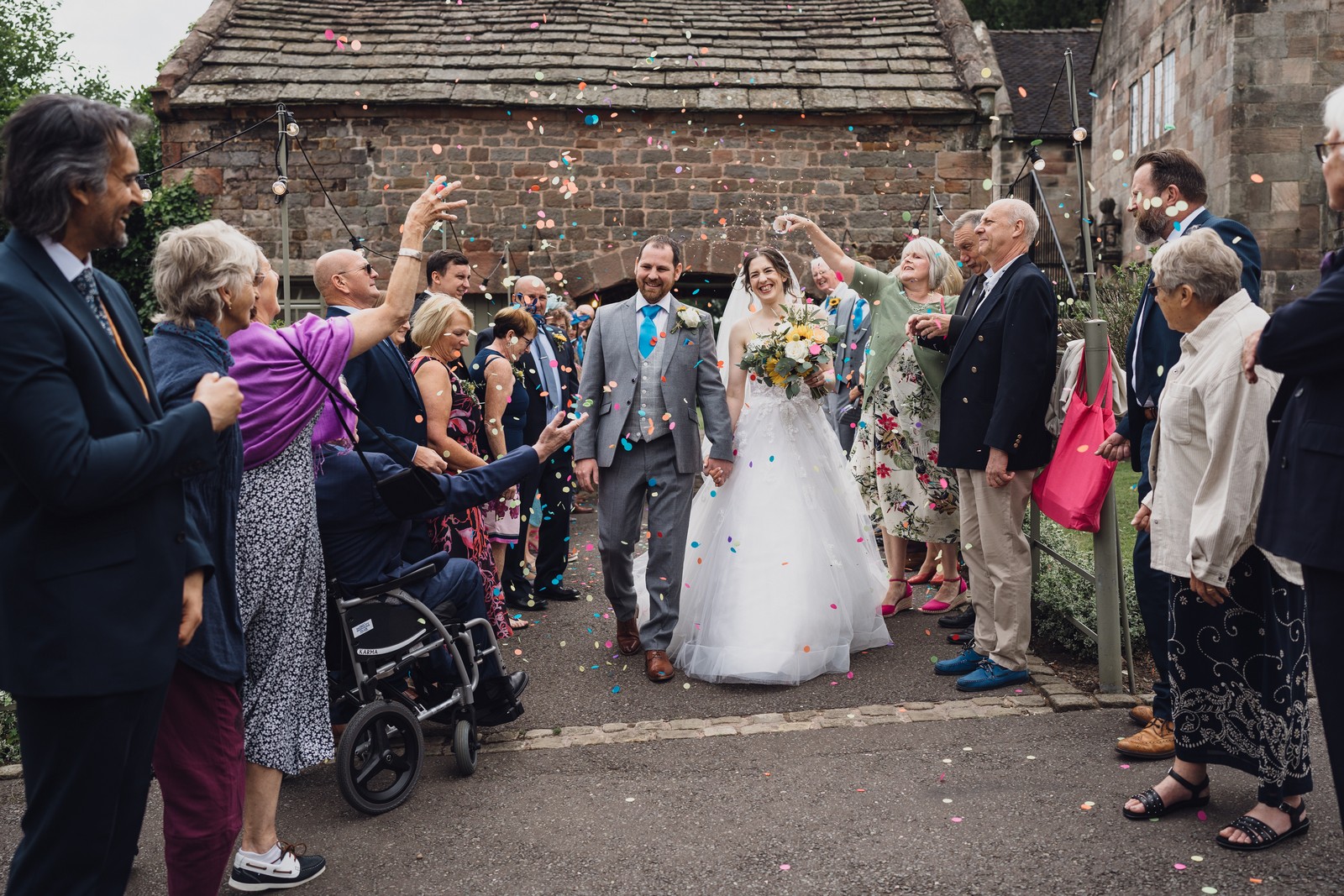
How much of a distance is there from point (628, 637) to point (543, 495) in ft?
6.64

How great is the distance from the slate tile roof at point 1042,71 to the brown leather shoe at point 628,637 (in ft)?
71.1

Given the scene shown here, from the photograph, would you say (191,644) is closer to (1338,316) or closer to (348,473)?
(348,473)

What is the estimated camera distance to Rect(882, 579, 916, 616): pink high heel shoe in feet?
21.6

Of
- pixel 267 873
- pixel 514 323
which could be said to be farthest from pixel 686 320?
pixel 267 873

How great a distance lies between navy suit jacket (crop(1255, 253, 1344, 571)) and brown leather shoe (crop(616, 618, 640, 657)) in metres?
3.74

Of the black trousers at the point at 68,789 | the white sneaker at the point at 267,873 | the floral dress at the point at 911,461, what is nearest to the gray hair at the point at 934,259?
the floral dress at the point at 911,461

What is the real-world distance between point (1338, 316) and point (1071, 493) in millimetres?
2208

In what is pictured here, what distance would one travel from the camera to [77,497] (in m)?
2.09

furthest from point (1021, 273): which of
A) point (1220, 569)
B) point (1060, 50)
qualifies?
point (1060, 50)

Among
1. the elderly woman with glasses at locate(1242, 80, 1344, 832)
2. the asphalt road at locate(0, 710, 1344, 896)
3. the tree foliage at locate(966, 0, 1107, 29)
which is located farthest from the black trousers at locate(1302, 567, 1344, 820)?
the tree foliage at locate(966, 0, 1107, 29)

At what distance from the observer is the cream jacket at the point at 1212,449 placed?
129 inches

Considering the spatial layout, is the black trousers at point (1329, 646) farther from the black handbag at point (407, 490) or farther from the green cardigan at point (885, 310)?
the green cardigan at point (885, 310)

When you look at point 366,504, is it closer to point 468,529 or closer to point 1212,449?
point 468,529

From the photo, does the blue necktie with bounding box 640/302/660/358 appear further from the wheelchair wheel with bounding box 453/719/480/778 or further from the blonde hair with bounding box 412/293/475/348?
the wheelchair wheel with bounding box 453/719/480/778
